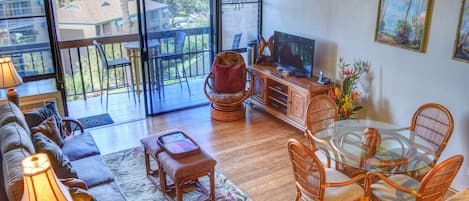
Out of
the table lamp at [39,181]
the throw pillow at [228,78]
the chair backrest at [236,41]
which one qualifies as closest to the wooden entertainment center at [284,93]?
the throw pillow at [228,78]

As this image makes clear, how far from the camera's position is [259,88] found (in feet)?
18.8

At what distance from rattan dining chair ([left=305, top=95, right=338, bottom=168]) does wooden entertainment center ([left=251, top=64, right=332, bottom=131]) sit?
2.76 ft

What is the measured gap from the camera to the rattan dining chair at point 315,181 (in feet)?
9.33

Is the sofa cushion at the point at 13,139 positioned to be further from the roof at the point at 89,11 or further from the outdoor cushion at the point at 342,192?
the roof at the point at 89,11

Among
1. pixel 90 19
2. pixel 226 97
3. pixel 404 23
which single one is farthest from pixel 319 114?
pixel 90 19

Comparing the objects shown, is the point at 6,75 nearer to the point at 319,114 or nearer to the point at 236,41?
the point at 319,114

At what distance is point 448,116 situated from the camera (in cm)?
337

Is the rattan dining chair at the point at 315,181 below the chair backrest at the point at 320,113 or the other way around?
below

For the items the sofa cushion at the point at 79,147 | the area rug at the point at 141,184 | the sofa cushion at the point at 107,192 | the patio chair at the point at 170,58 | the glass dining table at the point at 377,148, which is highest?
the patio chair at the point at 170,58

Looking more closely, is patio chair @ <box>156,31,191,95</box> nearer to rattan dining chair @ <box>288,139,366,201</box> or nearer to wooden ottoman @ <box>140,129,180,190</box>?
wooden ottoman @ <box>140,129,180,190</box>

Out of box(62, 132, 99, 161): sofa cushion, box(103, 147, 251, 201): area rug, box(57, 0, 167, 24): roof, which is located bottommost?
box(103, 147, 251, 201): area rug

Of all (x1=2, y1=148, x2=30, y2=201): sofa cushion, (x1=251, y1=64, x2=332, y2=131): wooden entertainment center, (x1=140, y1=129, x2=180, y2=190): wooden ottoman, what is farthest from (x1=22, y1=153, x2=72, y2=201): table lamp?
(x1=251, y1=64, x2=332, y2=131): wooden entertainment center

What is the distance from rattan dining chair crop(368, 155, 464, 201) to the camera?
2.62 meters

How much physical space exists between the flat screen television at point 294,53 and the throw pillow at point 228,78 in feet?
1.86
